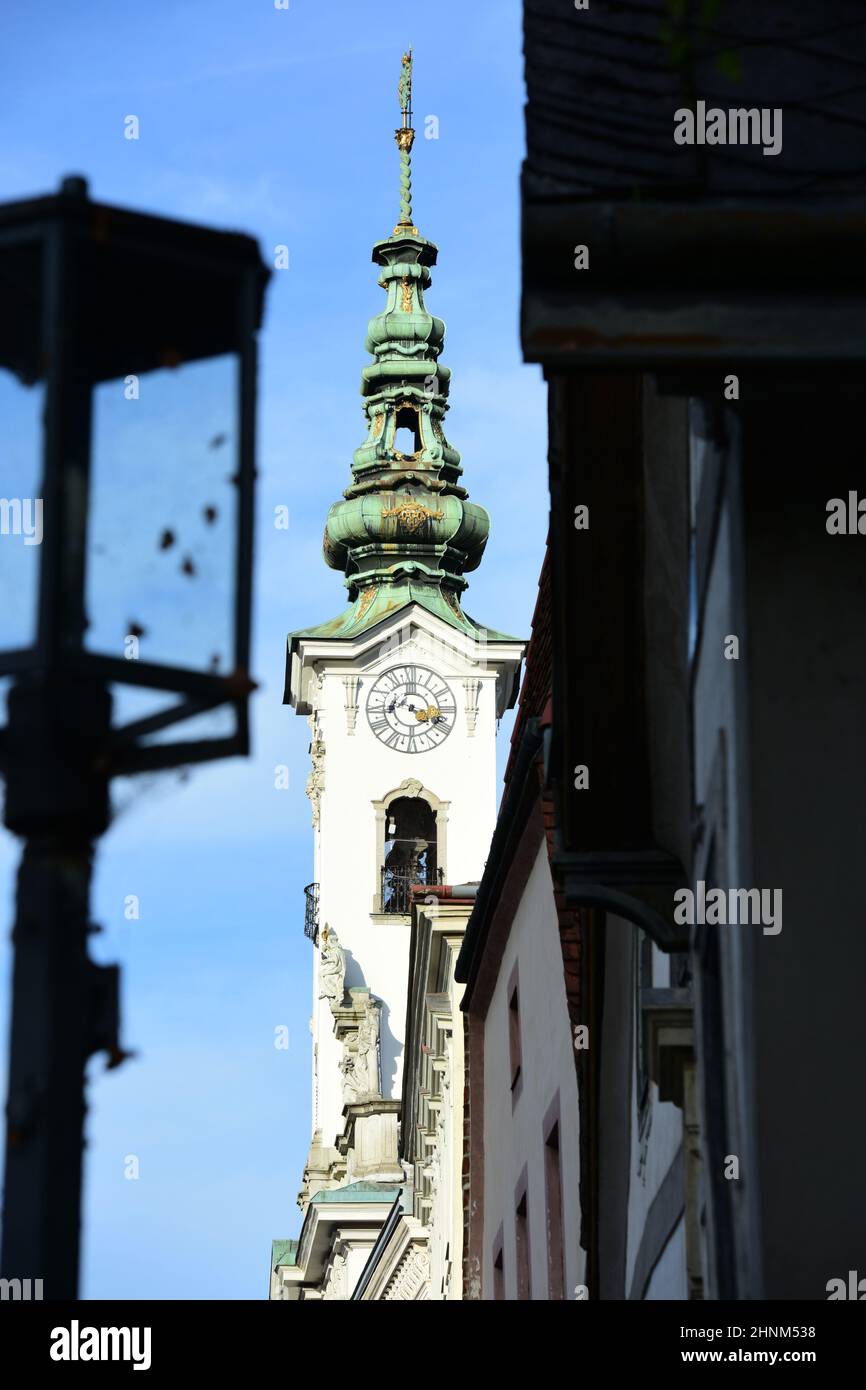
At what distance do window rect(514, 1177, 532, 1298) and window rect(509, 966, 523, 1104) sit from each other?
0.96 meters

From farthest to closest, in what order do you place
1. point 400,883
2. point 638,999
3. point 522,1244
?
point 400,883
point 522,1244
point 638,999

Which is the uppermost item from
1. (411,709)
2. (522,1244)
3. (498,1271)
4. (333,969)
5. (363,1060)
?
(411,709)

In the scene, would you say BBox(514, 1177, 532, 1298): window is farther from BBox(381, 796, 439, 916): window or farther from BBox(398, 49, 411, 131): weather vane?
BBox(398, 49, 411, 131): weather vane

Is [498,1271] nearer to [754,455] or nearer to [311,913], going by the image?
[754,455]

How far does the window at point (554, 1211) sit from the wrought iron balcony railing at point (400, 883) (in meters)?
47.6

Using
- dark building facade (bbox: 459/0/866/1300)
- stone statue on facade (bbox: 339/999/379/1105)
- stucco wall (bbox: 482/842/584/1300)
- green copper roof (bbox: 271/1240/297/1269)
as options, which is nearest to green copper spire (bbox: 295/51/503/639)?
stone statue on facade (bbox: 339/999/379/1105)

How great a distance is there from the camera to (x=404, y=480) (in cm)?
7381

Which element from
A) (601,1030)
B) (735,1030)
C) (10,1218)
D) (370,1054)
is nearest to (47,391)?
(10,1218)

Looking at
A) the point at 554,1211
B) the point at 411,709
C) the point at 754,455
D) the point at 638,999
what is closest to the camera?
the point at 754,455

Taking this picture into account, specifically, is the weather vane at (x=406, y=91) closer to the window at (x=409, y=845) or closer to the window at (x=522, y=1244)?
the window at (x=409, y=845)

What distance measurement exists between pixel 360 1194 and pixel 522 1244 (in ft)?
124

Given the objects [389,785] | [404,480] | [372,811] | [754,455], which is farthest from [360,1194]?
[754,455]

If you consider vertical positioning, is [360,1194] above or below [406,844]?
below

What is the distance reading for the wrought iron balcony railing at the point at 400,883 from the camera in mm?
67438
